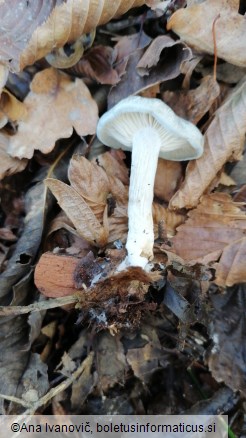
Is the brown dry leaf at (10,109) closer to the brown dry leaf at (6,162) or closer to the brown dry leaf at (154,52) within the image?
the brown dry leaf at (6,162)

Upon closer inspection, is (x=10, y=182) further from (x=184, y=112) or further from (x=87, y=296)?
(x=184, y=112)

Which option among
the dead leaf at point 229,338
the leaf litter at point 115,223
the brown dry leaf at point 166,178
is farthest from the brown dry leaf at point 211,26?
the dead leaf at point 229,338

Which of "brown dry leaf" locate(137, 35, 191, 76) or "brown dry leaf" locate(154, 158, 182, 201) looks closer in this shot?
"brown dry leaf" locate(137, 35, 191, 76)

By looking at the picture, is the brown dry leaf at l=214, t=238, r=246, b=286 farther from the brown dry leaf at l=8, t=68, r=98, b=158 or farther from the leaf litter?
the brown dry leaf at l=8, t=68, r=98, b=158

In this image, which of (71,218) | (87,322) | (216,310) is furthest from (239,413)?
(71,218)

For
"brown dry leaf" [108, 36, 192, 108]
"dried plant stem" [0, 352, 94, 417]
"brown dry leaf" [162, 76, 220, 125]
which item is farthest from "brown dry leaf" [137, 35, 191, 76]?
"dried plant stem" [0, 352, 94, 417]

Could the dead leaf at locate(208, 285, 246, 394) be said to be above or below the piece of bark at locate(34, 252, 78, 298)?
below
